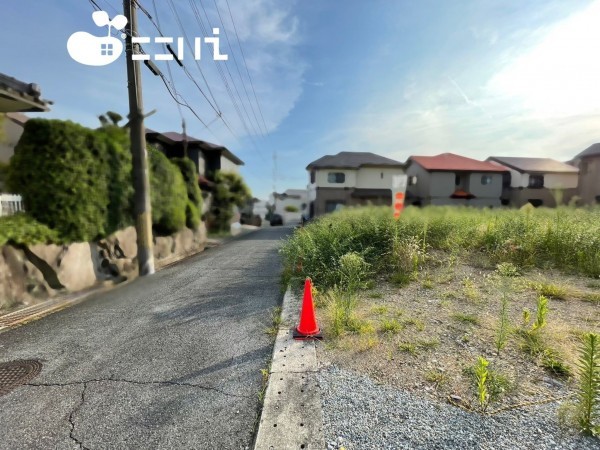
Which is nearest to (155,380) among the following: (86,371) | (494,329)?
(86,371)

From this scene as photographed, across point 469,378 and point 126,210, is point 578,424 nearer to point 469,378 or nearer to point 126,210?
point 469,378

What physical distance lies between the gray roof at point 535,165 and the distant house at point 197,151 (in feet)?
86.0

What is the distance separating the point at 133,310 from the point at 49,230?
6.32 ft

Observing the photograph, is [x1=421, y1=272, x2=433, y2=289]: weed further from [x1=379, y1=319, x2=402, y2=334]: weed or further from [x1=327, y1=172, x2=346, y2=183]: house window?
[x1=327, y1=172, x2=346, y2=183]: house window

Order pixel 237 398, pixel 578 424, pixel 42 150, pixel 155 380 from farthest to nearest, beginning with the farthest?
pixel 42 150, pixel 155 380, pixel 237 398, pixel 578 424

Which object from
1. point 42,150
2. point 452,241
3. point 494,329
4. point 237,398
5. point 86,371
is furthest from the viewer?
point 452,241

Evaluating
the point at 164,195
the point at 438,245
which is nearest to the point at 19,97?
the point at 164,195

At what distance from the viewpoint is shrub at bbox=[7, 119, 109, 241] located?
13.9ft

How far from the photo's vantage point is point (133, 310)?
13.0 feet

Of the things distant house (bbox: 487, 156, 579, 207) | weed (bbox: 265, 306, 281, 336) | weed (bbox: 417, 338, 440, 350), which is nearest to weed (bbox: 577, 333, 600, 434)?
weed (bbox: 417, 338, 440, 350)

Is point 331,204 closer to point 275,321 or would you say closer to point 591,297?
point 591,297

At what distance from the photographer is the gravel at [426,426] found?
1516 millimetres

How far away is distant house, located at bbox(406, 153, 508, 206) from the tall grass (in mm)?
17711

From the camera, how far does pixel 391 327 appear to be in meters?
2.89
